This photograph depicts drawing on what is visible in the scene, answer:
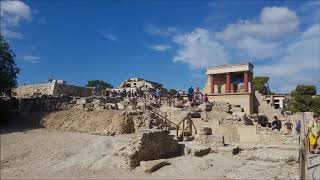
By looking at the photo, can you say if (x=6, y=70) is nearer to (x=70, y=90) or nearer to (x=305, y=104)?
(x=70, y=90)

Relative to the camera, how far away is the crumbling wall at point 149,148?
15047 millimetres

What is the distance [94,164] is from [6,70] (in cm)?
1180

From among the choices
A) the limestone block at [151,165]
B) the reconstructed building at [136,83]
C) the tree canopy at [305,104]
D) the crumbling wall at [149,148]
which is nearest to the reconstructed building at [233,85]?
the reconstructed building at [136,83]

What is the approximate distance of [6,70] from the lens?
23.4m

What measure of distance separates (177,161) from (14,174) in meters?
6.38

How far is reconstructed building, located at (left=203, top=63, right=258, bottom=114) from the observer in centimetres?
3591

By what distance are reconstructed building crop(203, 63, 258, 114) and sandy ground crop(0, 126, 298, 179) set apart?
63.5ft

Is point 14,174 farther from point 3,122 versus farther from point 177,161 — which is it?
point 3,122

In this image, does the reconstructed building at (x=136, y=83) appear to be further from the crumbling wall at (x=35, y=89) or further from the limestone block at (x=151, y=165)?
the limestone block at (x=151, y=165)

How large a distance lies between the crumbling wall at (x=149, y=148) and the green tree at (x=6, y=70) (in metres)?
11.2

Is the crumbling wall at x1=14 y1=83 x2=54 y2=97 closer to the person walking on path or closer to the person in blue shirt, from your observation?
the person in blue shirt

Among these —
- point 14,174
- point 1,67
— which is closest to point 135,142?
point 14,174

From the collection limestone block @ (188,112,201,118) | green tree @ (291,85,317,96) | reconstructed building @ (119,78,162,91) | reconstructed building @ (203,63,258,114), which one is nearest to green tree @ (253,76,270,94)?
green tree @ (291,85,317,96)

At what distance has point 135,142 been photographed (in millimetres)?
15602
